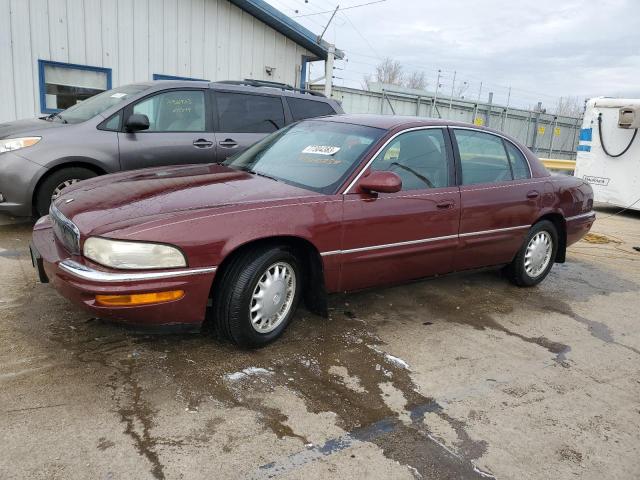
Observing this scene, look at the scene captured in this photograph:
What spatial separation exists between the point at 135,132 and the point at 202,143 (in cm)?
77

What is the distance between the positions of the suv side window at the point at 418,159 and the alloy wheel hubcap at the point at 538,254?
142 cm

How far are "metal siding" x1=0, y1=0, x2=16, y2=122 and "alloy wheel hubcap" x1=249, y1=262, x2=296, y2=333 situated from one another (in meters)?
8.09

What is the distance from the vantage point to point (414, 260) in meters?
4.07

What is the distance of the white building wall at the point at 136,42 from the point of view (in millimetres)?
9094

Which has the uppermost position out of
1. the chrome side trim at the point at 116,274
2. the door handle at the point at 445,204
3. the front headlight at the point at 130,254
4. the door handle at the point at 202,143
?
the door handle at the point at 202,143

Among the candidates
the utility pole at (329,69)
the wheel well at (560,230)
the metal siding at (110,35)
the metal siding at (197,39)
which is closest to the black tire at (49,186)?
the wheel well at (560,230)

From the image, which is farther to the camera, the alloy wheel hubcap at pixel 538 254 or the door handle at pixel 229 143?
the door handle at pixel 229 143

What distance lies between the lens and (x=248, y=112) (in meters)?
6.72

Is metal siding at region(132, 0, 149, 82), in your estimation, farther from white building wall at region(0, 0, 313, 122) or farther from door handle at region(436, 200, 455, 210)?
door handle at region(436, 200, 455, 210)

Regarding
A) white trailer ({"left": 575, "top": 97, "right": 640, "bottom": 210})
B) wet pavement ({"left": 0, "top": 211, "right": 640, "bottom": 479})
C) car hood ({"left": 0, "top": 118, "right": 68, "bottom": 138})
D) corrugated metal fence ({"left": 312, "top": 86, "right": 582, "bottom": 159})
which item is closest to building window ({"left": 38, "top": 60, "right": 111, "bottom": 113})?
car hood ({"left": 0, "top": 118, "right": 68, "bottom": 138})

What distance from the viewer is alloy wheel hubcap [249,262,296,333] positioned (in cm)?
332

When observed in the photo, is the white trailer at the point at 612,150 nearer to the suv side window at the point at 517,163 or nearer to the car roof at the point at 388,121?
the suv side window at the point at 517,163

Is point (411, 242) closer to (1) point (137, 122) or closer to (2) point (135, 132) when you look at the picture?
(1) point (137, 122)

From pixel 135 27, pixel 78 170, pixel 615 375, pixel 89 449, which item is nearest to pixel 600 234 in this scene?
pixel 615 375
